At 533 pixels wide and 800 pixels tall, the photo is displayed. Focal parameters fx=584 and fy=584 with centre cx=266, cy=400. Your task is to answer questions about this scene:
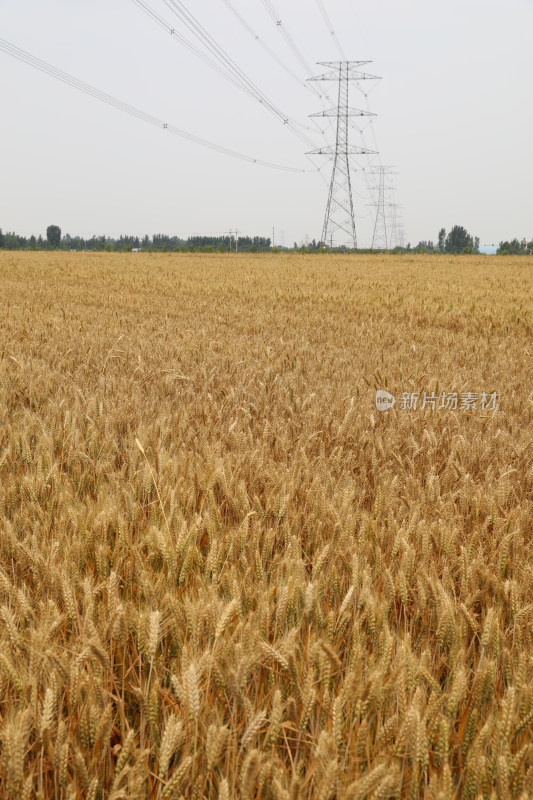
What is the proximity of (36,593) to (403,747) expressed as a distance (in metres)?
0.82

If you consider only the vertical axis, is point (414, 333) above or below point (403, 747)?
above

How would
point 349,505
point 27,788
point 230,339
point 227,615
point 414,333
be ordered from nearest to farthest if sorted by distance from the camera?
point 27,788 → point 227,615 → point 349,505 → point 230,339 → point 414,333

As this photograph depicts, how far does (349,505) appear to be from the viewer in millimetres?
1620

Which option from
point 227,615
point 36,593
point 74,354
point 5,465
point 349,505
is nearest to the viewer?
point 227,615

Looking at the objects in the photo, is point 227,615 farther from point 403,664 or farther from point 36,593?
point 36,593

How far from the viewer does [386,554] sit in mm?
1488

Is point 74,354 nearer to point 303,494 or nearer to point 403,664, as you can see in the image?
point 303,494

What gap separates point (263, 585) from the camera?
1.24m

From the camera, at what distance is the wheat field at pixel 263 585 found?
82 centimetres

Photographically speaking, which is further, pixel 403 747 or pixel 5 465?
pixel 5 465

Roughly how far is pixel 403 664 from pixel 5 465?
1.63 meters

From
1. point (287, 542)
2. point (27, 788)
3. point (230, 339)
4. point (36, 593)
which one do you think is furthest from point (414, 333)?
point (27, 788)

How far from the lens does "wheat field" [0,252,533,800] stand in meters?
0.82

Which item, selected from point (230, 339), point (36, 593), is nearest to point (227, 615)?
→ point (36, 593)
